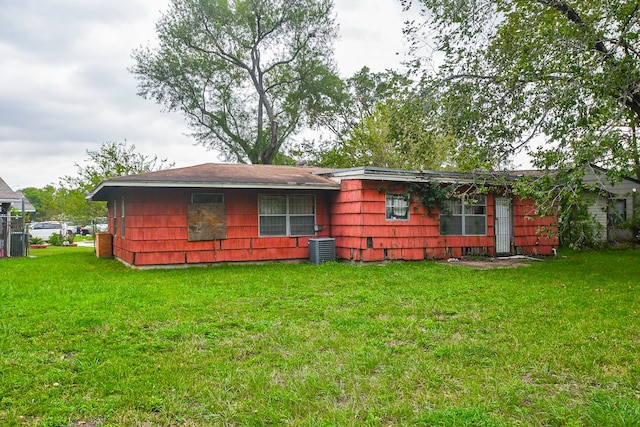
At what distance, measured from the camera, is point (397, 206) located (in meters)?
12.8

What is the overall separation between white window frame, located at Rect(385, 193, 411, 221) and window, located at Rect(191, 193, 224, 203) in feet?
14.8

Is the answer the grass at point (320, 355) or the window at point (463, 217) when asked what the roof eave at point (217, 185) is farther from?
the window at point (463, 217)

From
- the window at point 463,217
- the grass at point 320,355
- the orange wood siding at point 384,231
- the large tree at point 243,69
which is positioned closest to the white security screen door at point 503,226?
the orange wood siding at point 384,231

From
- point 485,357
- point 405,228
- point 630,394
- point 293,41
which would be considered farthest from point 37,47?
point 293,41

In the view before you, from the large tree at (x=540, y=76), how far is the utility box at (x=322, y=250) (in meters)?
4.40

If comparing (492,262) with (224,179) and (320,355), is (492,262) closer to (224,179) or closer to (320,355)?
(224,179)

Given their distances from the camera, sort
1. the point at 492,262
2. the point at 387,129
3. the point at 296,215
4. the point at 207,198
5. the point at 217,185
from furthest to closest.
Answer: the point at 387,129
the point at 296,215
the point at 492,262
the point at 207,198
the point at 217,185

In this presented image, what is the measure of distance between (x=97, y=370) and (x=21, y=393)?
0.58 metres

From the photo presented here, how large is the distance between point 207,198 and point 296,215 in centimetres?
256

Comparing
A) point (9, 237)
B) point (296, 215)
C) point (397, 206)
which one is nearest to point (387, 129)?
point (397, 206)

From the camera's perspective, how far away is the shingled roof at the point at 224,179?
35.3 ft

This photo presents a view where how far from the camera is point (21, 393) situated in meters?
3.40

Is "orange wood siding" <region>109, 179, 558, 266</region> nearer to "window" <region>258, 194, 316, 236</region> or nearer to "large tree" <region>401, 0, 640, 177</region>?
"window" <region>258, 194, 316, 236</region>

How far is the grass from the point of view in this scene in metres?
3.10
